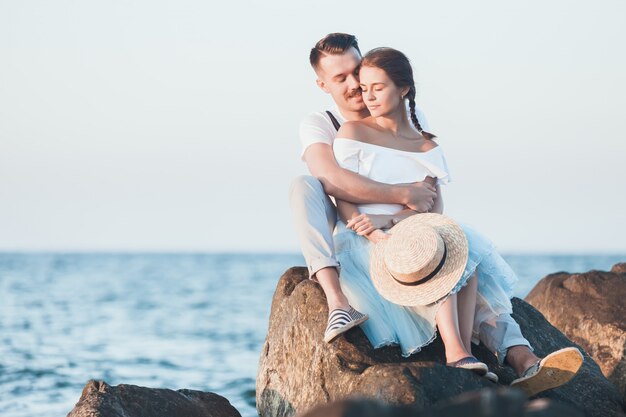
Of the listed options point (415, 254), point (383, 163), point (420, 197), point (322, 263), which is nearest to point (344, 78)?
point (383, 163)

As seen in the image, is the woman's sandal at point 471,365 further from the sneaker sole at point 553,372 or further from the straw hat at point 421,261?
the straw hat at point 421,261

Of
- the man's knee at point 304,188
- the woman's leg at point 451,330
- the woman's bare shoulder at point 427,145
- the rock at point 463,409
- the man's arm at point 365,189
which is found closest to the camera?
the rock at point 463,409

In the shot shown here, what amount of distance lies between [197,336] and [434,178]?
15.8m

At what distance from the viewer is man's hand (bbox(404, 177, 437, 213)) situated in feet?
23.2

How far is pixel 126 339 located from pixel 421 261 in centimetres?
1632

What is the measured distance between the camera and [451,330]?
21.1 ft

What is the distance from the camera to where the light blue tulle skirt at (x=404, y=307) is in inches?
262

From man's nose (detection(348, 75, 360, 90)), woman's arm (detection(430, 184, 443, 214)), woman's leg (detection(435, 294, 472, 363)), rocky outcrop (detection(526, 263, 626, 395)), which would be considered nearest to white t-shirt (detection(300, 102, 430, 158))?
man's nose (detection(348, 75, 360, 90))

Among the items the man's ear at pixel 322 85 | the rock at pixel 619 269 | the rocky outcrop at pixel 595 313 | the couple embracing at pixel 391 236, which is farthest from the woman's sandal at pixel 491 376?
the rock at pixel 619 269

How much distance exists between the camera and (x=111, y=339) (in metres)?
21.8

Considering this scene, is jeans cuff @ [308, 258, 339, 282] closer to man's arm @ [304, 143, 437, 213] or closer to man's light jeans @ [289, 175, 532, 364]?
man's light jeans @ [289, 175, 532, 364]

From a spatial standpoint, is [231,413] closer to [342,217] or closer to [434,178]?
[342,217]

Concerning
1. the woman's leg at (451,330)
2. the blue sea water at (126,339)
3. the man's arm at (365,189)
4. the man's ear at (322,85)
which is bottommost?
the blue sea water at (126,339)

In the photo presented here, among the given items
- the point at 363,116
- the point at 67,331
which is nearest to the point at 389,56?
the point at 363,116
